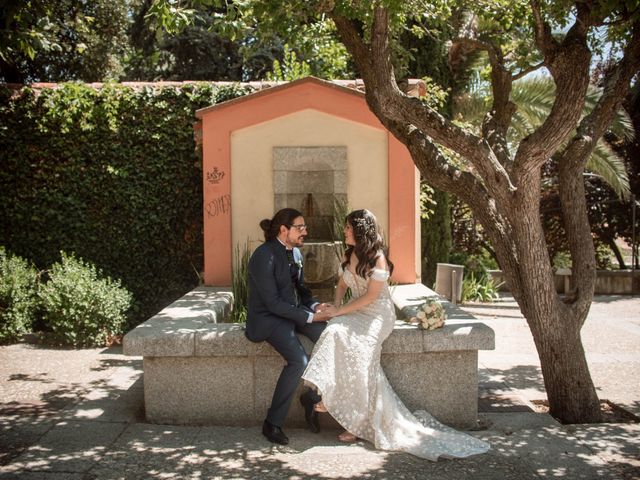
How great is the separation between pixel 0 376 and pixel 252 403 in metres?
3.15

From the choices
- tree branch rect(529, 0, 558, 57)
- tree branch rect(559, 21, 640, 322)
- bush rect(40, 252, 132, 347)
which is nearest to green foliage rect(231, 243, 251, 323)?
bush rect(40, 252, 132, 347)

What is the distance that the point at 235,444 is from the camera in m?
4.73

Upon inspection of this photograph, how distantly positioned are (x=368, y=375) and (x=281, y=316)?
797mm

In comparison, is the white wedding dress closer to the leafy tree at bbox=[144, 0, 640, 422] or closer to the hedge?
the leafy tree at bbox=[144, 0, 640, 422]

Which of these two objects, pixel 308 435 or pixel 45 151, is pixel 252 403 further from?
pixel 45 151

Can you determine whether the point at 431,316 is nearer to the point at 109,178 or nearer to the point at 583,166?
the point at 583,166

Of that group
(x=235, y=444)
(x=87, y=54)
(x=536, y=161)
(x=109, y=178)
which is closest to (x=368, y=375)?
(x=235, y=444)

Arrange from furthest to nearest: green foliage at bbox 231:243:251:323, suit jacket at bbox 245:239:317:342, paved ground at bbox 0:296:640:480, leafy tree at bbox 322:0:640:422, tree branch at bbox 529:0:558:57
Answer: green foliage at bbox 231:243:251:323
tree branch at bbox 529:0:558:57
leafy tree at bbox 322:0:640:422
suit jacket at bbox 245:239:317:342
paved ground at bbox 0:296:640:480

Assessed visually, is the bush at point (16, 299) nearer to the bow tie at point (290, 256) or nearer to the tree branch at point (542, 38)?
the bow tie at point (290, 256)

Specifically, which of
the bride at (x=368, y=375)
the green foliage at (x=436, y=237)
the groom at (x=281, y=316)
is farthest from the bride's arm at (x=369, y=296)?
the green foliage at (x=436, y=237)

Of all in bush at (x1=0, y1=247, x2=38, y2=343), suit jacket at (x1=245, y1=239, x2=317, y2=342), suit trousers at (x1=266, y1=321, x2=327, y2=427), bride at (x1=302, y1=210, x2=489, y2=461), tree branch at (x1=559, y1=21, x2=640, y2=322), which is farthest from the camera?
bush at (x1=0, y1=247, x2=38, y2=343)

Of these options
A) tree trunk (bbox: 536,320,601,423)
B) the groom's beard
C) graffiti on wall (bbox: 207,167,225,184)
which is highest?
graffiti on wall (bbox: 207,167,225,184)

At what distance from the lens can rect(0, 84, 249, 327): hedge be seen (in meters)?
9.41

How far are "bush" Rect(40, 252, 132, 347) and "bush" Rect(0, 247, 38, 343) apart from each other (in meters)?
0.21
